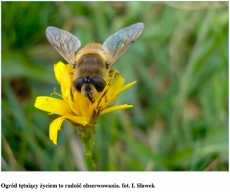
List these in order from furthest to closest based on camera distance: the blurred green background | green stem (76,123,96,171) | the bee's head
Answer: the blurred green background
green stem (76,123,96,171)
the bee's head

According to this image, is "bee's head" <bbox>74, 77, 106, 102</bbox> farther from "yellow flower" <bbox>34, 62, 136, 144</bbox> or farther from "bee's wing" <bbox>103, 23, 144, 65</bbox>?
"bee's wing" <bbox>103, 23, 144, 65</bbox>

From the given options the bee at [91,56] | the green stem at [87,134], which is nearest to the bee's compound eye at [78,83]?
the bee at [91,56]

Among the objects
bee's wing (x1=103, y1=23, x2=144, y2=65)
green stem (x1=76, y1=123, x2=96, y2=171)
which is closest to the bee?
bee's wing (x1=103, y1=23, x2=144, y2=65)

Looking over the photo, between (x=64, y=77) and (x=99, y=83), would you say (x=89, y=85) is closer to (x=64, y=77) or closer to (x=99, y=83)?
(x=99, y=83)

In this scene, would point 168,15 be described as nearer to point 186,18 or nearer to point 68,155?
point 186,18

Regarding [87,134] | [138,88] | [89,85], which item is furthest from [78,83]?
[138,88]

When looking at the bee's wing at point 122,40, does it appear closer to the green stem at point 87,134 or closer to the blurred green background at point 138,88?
the green stem at point 87,134
